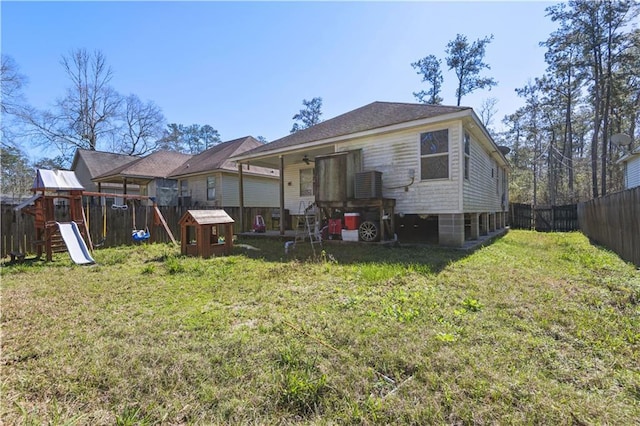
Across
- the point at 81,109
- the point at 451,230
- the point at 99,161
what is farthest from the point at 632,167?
the point at 81,109

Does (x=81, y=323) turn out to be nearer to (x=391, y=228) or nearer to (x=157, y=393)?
(x=157, y=393)

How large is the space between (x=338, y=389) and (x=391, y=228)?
6784 millimetres

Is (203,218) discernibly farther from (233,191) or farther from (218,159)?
(218,159)

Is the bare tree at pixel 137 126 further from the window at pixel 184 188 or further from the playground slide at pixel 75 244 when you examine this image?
the playground slide at pixel 75 244

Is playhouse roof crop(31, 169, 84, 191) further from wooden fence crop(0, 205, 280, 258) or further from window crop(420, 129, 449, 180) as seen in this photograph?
window crop(420, 129, 449, 180)

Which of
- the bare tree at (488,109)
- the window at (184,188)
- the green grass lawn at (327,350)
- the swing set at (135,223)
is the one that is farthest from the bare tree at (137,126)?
the bare tree at (488,109)

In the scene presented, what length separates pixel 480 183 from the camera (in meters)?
9.88

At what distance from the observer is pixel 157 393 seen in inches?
71.8

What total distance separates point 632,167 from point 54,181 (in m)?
22.9

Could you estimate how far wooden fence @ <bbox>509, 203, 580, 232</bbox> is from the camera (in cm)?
1587

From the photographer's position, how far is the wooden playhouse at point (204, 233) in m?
7.10

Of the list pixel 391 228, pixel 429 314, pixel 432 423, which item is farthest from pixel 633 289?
pixel 391 228

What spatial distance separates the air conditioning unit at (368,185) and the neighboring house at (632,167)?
1270 centimetres

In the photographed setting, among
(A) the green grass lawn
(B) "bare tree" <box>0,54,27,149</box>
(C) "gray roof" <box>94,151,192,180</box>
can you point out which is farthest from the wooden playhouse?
(B) "bare tree" <box>0,54,27,149</box>
